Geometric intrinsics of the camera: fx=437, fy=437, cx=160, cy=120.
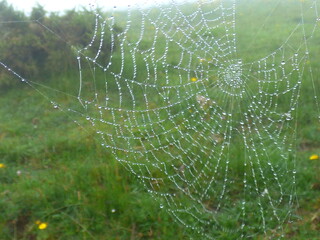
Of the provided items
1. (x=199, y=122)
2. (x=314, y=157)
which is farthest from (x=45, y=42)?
(x=314, y=157)

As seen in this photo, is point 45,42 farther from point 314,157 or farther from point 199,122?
point 314,157

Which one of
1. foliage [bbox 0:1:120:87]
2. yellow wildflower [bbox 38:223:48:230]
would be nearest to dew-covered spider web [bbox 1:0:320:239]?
foliage [bbox 0:1:120:87]

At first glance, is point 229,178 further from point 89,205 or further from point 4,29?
point 4,29

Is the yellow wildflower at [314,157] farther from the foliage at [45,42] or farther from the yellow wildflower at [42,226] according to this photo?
the yellow wildflower at [42,226]

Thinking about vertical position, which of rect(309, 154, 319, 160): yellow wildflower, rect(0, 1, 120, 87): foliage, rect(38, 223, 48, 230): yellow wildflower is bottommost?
rect(38, 223, 48, 230): yellow wildflower

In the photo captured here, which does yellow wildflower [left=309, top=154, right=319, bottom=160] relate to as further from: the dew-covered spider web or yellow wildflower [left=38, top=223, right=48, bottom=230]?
yellow wildflower [left=38, top=223, right=48, bottom=230]

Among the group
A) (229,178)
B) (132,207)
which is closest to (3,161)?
(132,207)

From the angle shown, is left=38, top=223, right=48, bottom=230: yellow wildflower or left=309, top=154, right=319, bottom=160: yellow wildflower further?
left=309, top=154, right=319, bottom=160: yellow wildflower

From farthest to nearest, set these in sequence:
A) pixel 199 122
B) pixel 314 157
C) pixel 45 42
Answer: pixel 314 157 → pixel 199 122 → pixel 45 42
